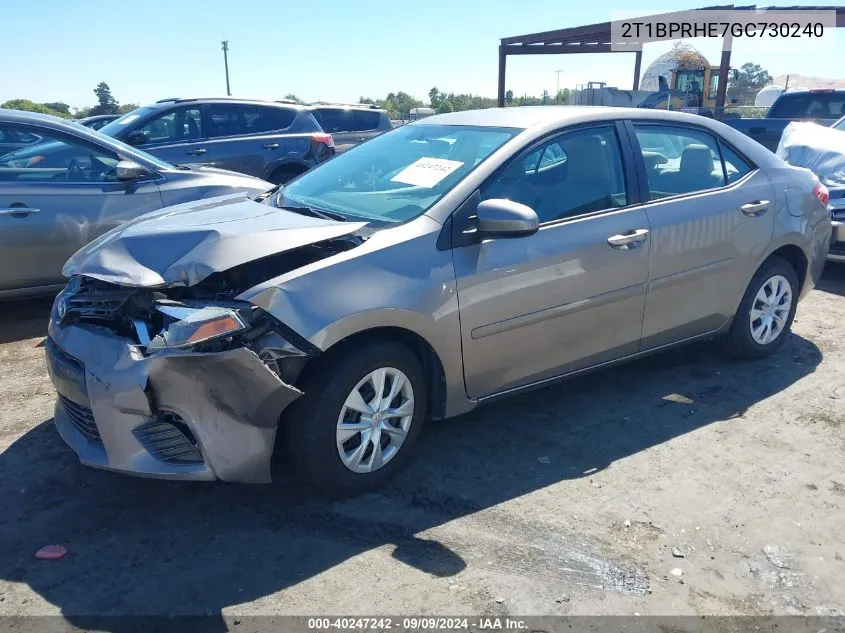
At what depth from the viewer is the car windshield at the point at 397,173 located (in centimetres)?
355

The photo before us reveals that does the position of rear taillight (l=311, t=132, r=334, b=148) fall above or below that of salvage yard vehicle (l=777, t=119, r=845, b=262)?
above

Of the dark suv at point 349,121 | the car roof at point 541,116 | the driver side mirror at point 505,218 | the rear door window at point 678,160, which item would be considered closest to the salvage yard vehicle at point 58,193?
the car roof at point 541,116

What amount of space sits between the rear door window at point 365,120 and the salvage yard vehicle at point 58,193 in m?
7.45

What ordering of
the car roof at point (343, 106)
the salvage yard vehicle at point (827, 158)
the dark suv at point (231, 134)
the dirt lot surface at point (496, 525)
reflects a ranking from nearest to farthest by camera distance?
the dirt lot surface at point (496, 525) → the salvage yard vehicle at point (827, 158) → the dark suv at point (231, 134) → the car roof at point (343, 106)

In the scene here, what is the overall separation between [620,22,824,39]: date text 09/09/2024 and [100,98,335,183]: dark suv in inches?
507

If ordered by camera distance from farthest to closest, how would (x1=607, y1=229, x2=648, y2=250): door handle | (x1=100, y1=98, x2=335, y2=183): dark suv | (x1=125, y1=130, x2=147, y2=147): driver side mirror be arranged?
(x1=100, y1=98, x2=335, y2=183): dark suv
(x1=125, y1=130, x2=147, y2=147): driver side mirror
(x1=607, y1=229, x2=648, y2=250): door handle

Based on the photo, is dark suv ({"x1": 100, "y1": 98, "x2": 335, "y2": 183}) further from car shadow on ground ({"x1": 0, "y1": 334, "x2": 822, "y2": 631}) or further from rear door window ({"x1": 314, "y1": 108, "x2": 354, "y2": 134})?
car shadow on ground ({"x1": 0, "y1": 334, "x2": 822, "y2": 631})

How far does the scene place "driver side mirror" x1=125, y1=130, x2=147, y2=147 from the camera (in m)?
8.59

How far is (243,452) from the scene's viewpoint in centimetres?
290

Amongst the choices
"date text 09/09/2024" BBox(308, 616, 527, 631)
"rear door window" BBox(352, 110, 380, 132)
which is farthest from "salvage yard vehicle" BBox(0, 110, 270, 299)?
"rear door window" BBox(352, 110, 380, 132)

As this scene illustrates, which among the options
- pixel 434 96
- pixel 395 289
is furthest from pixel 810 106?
pixel 434 96

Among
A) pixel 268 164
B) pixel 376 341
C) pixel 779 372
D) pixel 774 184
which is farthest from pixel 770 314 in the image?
pixel 268 164

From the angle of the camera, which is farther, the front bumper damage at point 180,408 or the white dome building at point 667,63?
the white dome building at point 667,63

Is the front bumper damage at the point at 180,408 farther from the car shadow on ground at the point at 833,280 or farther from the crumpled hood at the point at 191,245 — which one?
the car shadow on ground at the point at 833,280
